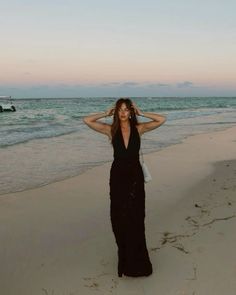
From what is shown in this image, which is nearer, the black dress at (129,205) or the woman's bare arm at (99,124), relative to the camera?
the black dress at (129,205)

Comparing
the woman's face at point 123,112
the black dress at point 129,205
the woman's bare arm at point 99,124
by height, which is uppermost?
the woman's face at point 123,112

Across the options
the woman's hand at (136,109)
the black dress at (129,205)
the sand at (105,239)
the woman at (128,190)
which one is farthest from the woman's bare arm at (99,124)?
the sand at (105,239)

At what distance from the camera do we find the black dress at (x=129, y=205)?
4680 mm

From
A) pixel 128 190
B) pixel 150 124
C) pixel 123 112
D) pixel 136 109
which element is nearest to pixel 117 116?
pixel 123 112

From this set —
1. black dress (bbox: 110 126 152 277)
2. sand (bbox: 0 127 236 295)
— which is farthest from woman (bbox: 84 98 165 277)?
sand (bbox: 0 127 236 295)

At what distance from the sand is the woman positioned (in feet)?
0.72

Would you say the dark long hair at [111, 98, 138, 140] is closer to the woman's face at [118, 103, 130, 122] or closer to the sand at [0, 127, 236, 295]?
the woman's face at [118, 103, 130, 122]

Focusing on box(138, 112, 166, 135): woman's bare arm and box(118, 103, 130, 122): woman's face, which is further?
box(138, 112, 166, 135): woman's bare arm

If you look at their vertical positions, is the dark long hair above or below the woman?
above

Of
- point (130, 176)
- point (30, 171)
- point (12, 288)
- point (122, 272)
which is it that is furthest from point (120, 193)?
point (30, 171)

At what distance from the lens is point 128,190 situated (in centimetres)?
470

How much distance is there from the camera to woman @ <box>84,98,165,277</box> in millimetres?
4676

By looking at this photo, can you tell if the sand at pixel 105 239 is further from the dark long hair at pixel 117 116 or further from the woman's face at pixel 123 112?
the woman's face at pixel 123 112

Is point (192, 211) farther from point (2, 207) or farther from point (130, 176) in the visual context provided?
point (2, 207)
